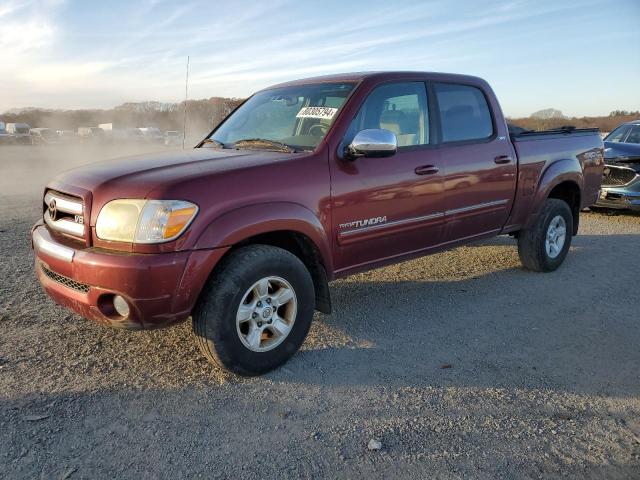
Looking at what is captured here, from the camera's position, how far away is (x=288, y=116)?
13.1ft

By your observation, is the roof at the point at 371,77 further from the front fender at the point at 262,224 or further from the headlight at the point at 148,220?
the headlight at the point at 148,220

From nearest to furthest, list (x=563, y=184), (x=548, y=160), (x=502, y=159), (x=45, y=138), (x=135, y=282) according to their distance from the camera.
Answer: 1. (x=135, y=282)
2. (x=502, y=159)
3. (x=548, y=160)
4. (x=563, y=184)
5. (x=45, y=138)

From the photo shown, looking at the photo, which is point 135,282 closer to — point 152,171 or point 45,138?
point 152,171

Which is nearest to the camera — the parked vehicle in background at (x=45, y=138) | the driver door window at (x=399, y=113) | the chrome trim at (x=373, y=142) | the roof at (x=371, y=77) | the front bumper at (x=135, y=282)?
the front bumper at (x=135, y=282)

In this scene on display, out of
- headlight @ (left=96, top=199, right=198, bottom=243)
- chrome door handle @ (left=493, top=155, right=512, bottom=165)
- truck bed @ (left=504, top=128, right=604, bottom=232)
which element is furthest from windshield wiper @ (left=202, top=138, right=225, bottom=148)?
truck bed @ (left=504, top=128, right=604, bottom=232)

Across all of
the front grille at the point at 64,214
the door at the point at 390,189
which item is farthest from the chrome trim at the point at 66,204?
the door at the point at 390,189

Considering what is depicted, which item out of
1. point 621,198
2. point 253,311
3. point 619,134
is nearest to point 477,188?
point 253,311

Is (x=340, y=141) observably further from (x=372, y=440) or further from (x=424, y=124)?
(x=372, y=440)

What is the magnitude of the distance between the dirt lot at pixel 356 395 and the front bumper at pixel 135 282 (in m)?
0.49

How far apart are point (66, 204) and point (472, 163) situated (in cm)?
316

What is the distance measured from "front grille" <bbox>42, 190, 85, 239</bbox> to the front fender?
2.51 feet

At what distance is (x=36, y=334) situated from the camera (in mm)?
3701

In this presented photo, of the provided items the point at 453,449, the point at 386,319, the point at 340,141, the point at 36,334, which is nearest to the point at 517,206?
the point at 386,319

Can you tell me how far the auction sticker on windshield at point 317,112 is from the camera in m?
3.68
